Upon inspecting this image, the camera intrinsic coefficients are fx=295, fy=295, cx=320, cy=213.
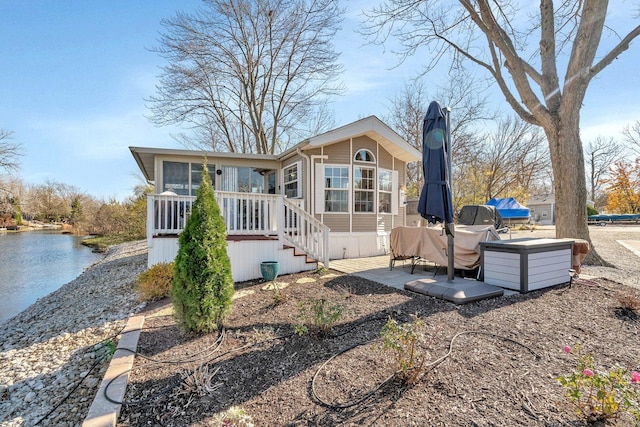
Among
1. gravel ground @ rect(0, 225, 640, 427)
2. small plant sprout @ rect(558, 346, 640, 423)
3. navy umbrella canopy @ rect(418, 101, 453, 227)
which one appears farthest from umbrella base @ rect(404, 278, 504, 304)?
gravel ground @ rect(0, 225, 640, 427)

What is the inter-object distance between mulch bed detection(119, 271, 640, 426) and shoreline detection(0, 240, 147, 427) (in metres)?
0.54

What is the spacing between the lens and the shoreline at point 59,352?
A: 2.45m

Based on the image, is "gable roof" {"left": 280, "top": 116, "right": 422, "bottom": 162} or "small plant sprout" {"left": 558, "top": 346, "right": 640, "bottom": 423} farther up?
"gable roof" {"left": 280, "top": 116, "right": 422, "bottom": 162}

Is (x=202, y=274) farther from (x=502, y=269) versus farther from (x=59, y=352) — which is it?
(x=502, y=269)

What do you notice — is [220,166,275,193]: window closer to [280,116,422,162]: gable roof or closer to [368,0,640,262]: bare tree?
[280,116,422,162]: gable roof

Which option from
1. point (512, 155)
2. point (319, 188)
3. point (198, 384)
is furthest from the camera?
point (512, 155)

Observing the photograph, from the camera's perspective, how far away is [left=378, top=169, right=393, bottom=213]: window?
9128mm

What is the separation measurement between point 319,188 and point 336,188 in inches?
21.0

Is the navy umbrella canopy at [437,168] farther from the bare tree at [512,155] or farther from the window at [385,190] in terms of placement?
the bare tree at [512,155]

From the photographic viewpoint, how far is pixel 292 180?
912 centimetres

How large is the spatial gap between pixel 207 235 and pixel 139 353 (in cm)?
126

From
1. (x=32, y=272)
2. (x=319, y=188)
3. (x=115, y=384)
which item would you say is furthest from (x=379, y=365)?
(x=32, y=272)

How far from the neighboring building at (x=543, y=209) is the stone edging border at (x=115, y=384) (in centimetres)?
3770

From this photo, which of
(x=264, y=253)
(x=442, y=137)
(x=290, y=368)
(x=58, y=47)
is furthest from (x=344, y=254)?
(x=58, y=47)
